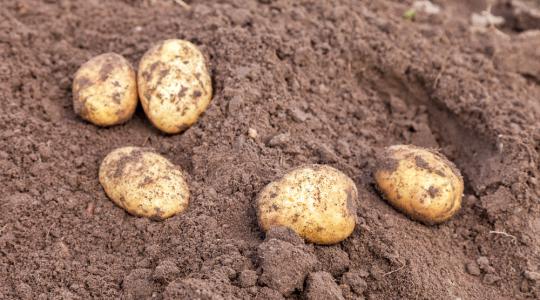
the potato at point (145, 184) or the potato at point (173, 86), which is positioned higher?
the potato at point (173, 86)

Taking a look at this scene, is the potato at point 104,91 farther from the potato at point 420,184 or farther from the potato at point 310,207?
the potato at point 420,184

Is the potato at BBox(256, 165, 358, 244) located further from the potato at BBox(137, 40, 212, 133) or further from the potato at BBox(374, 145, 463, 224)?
the potato at BBox(137, 40, 212, 133)

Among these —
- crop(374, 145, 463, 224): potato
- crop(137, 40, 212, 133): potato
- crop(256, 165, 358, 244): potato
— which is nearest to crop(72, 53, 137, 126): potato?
crop(137, 40, 212, 133): potato

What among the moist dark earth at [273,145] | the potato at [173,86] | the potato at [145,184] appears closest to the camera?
the moist dark earth at [273,145]

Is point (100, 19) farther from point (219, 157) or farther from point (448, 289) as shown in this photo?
point (448, 289)

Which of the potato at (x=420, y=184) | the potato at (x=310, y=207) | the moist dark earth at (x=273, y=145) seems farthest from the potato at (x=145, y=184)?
the potato at (x=420, y=184)

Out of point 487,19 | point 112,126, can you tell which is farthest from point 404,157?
point 487,19

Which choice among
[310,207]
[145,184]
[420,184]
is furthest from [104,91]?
[420,184]
